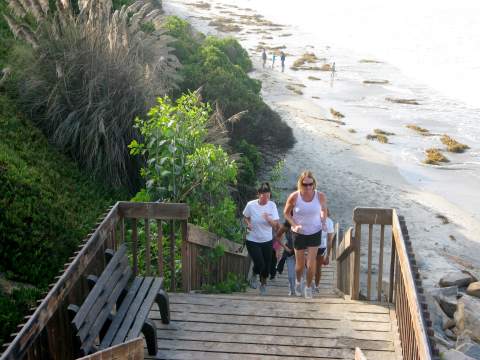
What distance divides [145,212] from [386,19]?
62238 millimetres

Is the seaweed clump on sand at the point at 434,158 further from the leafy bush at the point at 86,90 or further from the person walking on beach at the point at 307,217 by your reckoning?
the person walking on beach at the point at 307,217

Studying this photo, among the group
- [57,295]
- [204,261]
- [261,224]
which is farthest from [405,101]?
[57,295]

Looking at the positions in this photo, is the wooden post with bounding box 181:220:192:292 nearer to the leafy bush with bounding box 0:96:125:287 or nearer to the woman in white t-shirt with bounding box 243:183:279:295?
the woman in white t-shirt with bounding box 243:183:279:295

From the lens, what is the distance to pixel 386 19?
6312 cm

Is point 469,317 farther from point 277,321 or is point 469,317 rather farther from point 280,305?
point 277,321

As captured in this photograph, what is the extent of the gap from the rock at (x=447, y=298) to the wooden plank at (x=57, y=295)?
791 cm

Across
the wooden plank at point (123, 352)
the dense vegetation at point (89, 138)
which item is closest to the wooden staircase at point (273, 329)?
the wooden plank at point (123, 352)

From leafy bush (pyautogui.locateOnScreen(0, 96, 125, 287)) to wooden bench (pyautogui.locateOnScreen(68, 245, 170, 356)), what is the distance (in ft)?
4.45

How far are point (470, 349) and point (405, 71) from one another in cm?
3509

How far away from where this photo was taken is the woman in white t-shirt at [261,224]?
7211 millimetres

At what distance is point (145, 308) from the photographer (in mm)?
4773

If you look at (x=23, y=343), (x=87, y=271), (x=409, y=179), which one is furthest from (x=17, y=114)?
(x=409, y=179)

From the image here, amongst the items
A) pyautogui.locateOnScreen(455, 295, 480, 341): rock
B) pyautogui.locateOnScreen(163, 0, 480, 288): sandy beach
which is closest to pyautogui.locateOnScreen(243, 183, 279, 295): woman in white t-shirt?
pyautogui.locateOnScreen(455, 295, 480, 341): rock

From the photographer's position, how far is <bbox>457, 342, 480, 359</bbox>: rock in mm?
8508
